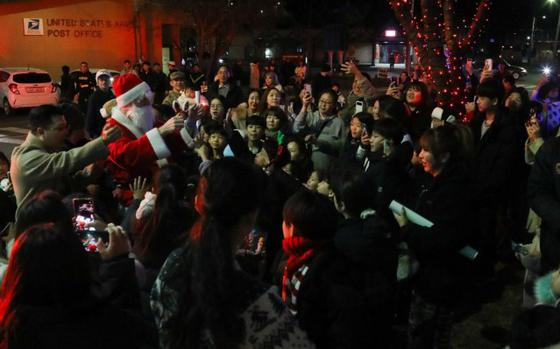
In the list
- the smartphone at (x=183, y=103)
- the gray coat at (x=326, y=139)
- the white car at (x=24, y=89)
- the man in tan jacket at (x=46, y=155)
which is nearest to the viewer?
the man in tan jacket at (x=46, y=155)

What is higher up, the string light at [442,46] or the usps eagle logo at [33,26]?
the usps eagle logo at [33,26]

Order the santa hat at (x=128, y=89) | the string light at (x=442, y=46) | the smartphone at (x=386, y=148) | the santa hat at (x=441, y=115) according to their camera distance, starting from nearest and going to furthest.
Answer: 1. the santa hat at (x=128, y=89)
2. the smartphone at (x=386, y=148)
3. the santa hat at (x=441, y=115)
4. the string light at (x=442, y=46)

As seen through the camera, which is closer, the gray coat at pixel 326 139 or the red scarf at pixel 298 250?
the red scarf at pixel 298 250

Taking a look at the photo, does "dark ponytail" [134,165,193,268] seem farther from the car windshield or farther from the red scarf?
the car windshield

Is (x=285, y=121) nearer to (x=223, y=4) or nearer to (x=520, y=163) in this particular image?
(x=520, y=163)

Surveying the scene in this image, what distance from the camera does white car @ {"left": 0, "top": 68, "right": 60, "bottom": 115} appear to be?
706 inches

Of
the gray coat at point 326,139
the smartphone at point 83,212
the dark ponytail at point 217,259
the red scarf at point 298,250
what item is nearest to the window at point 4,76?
the gray coat at point 326,139

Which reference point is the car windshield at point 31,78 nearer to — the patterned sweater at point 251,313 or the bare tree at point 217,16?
the bare tree at point 217,16

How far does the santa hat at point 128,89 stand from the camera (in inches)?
152

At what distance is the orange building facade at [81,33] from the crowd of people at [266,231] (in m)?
21.7

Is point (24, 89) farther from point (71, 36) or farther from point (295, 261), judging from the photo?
point (295, 261)

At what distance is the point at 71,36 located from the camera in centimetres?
2639

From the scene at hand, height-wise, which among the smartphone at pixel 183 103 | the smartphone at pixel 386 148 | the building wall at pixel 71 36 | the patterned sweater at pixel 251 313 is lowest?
the patterned sweater at pixel 251 313

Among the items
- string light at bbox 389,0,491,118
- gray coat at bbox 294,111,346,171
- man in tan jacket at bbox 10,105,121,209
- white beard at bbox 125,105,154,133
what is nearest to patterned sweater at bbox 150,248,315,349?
man in tan jacket at bbox 10,105,121,209
